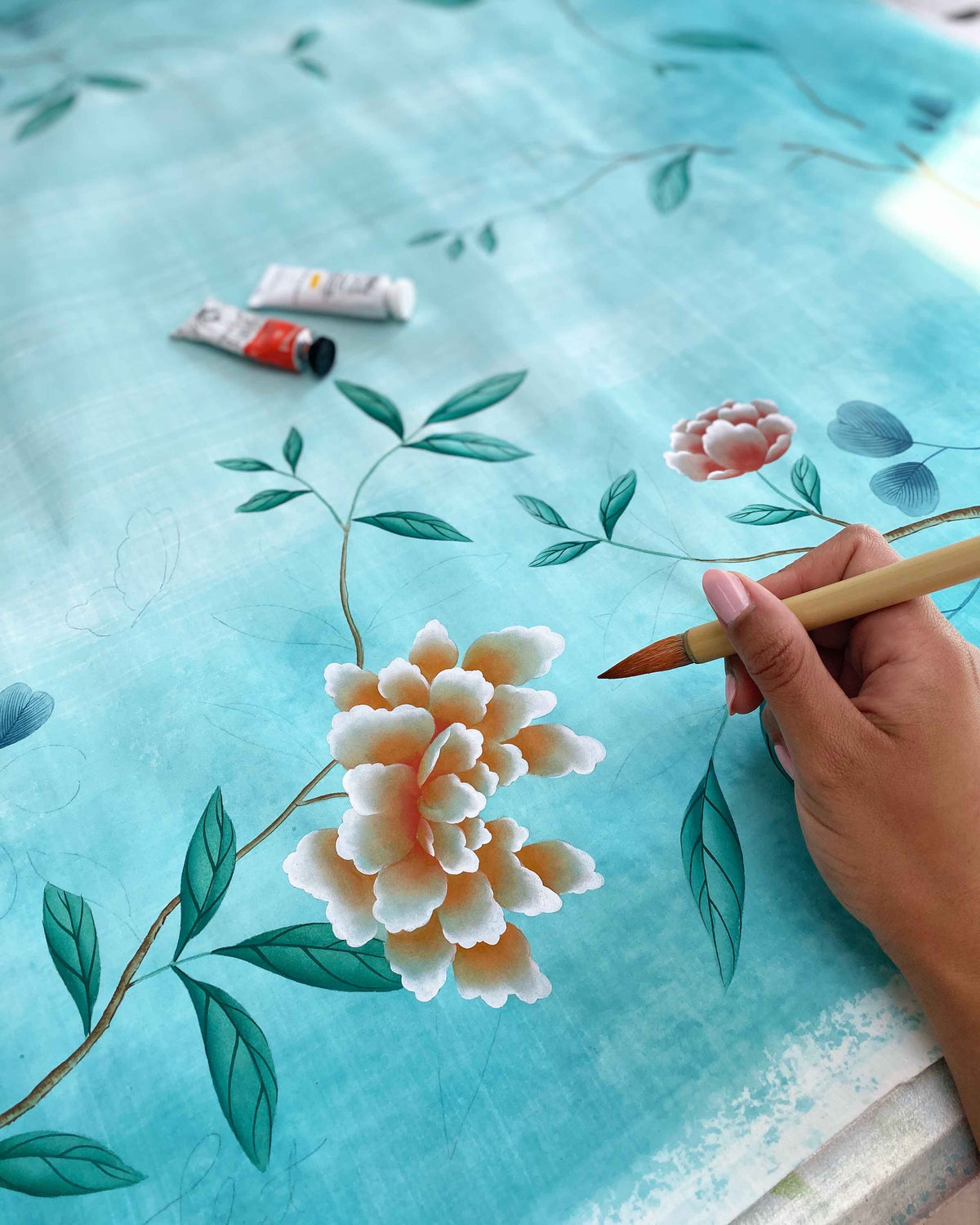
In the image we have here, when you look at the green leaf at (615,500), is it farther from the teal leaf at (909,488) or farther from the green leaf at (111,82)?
the green leaf at (111,82)

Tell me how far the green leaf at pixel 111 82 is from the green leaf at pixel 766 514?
0.74 metres

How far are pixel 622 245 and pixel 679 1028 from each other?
22.1 inches

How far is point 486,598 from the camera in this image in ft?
1.68

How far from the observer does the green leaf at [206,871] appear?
0.42 meters

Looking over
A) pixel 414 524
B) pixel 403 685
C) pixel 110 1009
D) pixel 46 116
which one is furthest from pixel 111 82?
pixel 110 1009

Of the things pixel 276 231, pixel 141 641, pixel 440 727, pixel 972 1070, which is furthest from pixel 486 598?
pixel 276 231

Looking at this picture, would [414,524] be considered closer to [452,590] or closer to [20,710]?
[452,590]

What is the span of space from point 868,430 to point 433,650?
31 centimetres

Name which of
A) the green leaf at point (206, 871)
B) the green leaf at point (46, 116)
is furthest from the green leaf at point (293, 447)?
the green leaf at point (46, 116)

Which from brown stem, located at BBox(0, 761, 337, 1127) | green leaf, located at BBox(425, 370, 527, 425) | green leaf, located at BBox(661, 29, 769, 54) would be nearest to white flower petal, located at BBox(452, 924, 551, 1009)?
brown stem, located at BBox(0, 761, 337, 1127)

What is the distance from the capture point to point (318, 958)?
1.33ft

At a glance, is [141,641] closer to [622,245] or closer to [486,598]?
[486,598]

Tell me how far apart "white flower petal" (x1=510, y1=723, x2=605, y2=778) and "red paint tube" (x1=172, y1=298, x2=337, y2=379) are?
32 cm

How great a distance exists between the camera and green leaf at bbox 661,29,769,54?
85 cm
